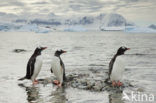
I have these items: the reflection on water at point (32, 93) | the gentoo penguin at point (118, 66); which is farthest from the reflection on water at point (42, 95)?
the gentoo penguin at point (118, 66)

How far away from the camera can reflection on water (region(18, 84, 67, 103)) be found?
7965 mm

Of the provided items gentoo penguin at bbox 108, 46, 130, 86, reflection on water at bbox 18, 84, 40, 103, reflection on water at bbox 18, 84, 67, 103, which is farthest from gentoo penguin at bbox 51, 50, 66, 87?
gentoo penguin at bbox 108, 46, 130, 86

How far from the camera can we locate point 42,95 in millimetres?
8578

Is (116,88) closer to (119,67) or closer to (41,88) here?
(119,67)

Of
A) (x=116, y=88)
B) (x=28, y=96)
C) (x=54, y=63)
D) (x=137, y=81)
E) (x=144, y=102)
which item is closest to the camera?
(x=144, y=102)

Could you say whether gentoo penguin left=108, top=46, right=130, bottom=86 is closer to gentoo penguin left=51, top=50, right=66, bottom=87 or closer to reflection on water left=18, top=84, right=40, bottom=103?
gentoo penguin left=51, top=50, right=66, bottom=87

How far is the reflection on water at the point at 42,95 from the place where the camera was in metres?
7.96

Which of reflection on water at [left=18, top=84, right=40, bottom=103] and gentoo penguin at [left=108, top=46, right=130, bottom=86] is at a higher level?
gentoo penguin at [left=108, top=46, right=130, bottom=86]

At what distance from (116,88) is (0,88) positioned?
13.9ft

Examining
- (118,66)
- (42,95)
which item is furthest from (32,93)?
(118,66)

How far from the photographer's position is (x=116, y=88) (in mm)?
9359

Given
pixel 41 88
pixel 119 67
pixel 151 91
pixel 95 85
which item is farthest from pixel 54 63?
pixel 151 91

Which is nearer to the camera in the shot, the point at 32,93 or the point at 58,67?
the point at 32,93

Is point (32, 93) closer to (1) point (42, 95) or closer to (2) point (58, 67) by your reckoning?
(1) point (42, 95)
